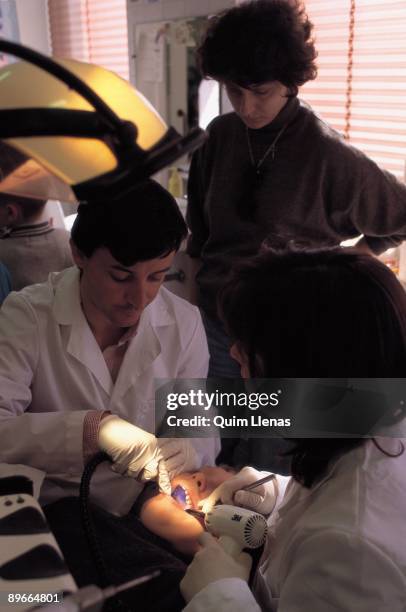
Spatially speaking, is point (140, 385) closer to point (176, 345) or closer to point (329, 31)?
point (176, 345)

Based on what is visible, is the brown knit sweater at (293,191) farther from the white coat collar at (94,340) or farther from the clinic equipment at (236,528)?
the clinic equipment at (236,528)

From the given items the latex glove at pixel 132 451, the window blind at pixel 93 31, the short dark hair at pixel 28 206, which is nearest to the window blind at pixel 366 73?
the short dark hair at pixel 28 206

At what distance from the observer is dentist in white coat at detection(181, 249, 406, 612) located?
691mm

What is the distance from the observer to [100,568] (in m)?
0.77

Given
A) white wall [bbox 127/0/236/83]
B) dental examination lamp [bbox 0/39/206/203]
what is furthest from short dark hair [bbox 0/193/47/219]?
white wall [bbox 127/0/236/83]

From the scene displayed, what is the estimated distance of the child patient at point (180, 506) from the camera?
3.33 ft

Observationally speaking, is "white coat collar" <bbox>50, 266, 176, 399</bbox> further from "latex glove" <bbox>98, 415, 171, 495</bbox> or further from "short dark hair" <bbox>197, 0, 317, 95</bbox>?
"short dark hair" <bbox>197, 0, 317, 95</bbox>

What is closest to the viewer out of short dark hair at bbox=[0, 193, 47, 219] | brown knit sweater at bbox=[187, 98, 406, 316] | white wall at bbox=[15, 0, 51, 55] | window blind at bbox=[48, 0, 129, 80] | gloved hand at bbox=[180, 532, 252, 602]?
gloved hand at bbox=[180, 532, 252, 602]

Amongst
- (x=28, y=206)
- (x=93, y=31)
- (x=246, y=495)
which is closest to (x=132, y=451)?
(x=246, y=495)

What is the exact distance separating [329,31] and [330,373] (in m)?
2.02

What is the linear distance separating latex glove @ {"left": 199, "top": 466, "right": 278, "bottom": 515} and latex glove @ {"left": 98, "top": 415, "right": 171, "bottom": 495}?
0.10 meters

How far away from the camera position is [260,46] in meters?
1.41

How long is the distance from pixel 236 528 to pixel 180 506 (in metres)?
0.19

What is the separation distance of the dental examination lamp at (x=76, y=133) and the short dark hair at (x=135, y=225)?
41cm
